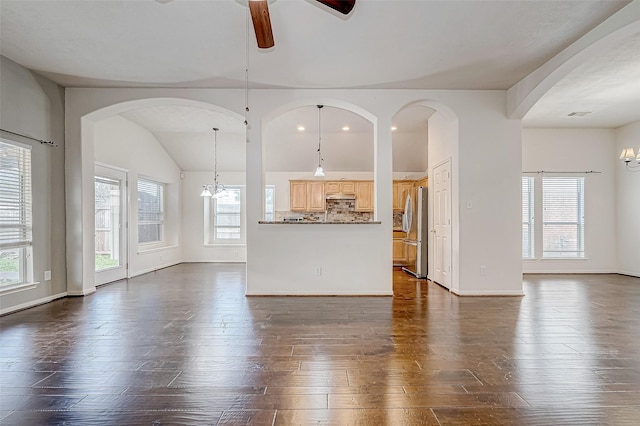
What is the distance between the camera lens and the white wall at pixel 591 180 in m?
6.60

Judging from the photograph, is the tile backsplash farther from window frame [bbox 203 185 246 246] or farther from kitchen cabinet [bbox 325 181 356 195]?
window frame [bbox 203 185 246 246]

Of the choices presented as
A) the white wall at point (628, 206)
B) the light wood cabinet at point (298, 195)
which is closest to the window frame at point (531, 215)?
the white wall at point (628, 206)

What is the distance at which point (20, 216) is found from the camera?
3896 millimetres

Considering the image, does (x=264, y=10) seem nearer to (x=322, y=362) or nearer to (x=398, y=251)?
Result: (x=322, y=362)

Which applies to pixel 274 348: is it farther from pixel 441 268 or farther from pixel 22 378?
pixel 441 268

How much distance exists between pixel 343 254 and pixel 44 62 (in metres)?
4.29

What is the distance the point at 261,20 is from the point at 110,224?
16.8 ft

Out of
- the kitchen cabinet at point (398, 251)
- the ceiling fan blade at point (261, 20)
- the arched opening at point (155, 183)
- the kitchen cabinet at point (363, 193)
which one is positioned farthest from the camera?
the kitchen cabinet at point (363, 193)

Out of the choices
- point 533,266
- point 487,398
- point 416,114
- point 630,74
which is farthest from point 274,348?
point 533,266

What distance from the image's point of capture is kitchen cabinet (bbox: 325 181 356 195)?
8.30 m

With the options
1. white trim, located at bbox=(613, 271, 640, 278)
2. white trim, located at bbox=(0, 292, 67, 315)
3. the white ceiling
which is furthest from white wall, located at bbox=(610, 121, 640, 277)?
white trim, located at bbox=(0, 292, 67, 315)

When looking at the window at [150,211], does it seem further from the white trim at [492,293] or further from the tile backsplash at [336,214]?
the white trim at [492,293]

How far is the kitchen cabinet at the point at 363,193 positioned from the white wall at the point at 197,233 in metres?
3.19

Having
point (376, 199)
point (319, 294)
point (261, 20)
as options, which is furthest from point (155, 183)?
point (261, 20)
